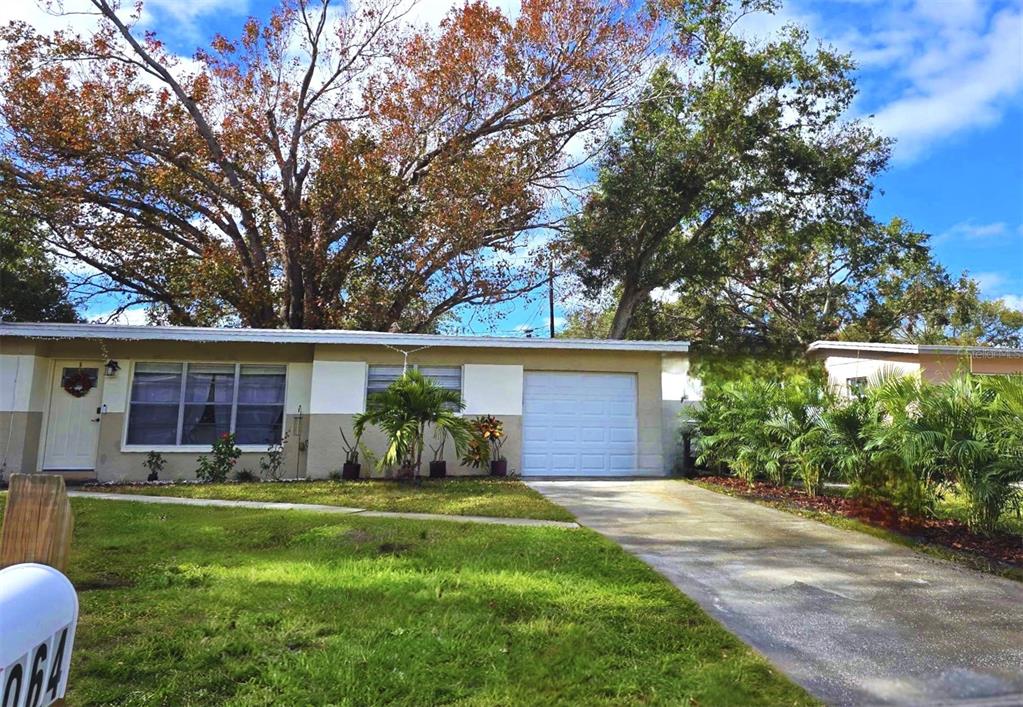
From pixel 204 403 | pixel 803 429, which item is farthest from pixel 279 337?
pixel 803 429

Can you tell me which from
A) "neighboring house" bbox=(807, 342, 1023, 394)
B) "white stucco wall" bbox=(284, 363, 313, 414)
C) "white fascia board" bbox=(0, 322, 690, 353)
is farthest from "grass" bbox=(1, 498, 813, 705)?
"neighboring house" bbox=(807, 342, 1023, 394)

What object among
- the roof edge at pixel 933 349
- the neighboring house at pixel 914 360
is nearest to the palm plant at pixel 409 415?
the neighboring house at pixel 914 360

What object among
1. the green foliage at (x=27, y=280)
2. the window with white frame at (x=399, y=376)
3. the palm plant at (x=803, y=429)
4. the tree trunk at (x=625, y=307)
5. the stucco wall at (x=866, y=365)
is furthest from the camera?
the tree trunk at (x=625, y=307)

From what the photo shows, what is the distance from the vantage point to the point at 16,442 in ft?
37.8

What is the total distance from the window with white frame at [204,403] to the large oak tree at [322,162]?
568 centimetres

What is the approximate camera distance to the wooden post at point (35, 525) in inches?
61.6

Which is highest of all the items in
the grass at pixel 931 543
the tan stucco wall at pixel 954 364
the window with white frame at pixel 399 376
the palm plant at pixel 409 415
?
the tan stucco wall at pixel 954 364

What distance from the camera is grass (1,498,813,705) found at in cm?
325

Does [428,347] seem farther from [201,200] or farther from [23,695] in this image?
[23,695]

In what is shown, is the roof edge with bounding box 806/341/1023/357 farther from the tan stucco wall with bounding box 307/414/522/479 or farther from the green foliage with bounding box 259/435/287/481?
the green foliage with bounding box 259/435/287/481

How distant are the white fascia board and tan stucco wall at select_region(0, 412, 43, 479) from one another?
152 cm

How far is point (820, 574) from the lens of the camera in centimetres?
557

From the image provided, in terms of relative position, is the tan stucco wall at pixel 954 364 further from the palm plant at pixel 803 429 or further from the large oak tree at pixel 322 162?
the large oak tree at pixel 322 162

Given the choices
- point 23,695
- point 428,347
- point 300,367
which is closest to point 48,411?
point 300,367
